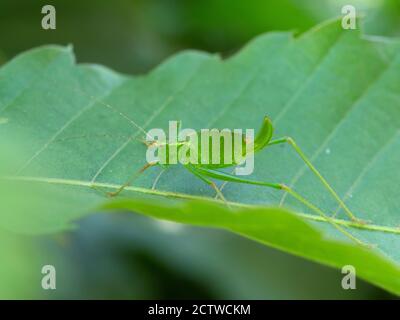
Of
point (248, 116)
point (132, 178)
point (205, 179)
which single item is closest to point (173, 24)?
point (248, 116)

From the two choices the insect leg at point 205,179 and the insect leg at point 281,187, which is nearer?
the insect leg at point 281,187

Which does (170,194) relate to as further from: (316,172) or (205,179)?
(316,172)

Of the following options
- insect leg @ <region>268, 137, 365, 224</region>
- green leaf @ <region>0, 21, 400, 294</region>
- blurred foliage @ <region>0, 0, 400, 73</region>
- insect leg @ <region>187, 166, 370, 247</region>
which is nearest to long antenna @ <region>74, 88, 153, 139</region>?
green leaf @ <region>0, 21, 400, 294</region>

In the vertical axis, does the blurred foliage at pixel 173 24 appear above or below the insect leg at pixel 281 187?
above

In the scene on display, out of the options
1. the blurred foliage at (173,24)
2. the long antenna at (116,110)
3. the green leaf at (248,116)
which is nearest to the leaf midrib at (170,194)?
the green leaf at (248,116)

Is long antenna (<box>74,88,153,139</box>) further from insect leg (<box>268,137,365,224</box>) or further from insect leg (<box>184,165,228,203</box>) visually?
insect leg (<box>268,137,365,224</box>)

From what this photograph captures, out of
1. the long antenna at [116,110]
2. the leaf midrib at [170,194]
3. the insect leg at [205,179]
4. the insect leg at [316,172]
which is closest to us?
the leaf midrib at [170,194]

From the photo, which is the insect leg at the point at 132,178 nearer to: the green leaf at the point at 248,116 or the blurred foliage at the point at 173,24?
the green leaf at the point at 248,116

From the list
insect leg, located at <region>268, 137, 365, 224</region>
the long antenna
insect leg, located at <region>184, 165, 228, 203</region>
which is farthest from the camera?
the long antenna
